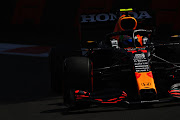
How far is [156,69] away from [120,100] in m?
0.93

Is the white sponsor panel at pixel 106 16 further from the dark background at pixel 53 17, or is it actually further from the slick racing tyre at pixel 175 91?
the dark background at pixel 53 17

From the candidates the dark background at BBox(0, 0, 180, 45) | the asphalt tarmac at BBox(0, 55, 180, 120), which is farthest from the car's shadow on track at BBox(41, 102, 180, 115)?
the dark background at BBox(0, 0, 180, 45)

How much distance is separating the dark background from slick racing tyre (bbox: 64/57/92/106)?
8.60m

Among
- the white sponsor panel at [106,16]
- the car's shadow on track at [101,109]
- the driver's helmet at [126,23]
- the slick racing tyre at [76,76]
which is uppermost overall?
the white sponsor panel at [106,16]

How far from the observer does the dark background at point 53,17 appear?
14906mm

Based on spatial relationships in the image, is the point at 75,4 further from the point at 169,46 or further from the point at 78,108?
the point at 78,108

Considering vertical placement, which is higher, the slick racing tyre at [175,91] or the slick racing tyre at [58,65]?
the slick racing tyre at [58,65]

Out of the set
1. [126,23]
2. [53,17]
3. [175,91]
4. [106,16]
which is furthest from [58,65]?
[53,17]

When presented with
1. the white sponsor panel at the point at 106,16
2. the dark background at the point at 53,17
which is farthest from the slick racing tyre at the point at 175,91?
the dark background at the point at 53,17

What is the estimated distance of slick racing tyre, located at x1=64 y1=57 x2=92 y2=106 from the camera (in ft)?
19.3

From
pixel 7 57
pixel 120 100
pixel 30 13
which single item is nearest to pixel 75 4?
pixel 30 13

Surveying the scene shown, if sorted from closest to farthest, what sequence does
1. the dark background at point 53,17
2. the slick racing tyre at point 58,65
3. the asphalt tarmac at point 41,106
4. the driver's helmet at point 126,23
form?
the asphalt tarmac at point 41,106 → the slick racing tyre at point 58,65 → the driver's helmet at point 126,23 → the dark background at point 53,17

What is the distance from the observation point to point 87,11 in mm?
9289

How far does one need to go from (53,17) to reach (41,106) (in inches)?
362
